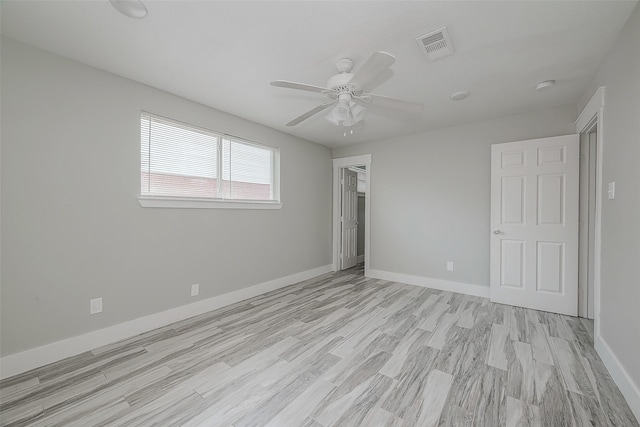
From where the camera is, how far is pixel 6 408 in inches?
64.1

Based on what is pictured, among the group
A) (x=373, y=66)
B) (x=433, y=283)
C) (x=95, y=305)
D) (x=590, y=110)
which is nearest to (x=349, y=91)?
(x=373, y=66)

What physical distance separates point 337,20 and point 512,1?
3.55 ft

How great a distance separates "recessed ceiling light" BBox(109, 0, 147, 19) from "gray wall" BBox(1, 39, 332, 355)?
3.27ft

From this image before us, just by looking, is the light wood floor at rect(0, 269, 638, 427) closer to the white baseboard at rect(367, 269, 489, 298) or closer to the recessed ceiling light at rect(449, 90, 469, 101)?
the white baseboard at rect(367, 269, 489, 298)

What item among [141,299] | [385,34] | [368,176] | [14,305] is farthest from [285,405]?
[368,176]

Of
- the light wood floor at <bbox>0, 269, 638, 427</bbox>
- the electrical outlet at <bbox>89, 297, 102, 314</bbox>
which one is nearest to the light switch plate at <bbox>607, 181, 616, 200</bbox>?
the light wood floor at <bbox>0, 269, 638, 427</bbox>

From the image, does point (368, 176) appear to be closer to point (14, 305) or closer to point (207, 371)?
point (207, 371)

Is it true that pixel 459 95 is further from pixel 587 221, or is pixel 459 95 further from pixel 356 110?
pixel 587 221

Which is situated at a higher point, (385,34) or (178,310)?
(385,34)

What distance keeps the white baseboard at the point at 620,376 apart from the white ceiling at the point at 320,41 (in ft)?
7.69

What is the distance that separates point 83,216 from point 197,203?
1.01 m

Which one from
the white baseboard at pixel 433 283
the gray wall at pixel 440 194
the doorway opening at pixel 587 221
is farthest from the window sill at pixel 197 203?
the doorway opening at pixel 587 221

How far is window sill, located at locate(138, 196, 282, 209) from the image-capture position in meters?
2.67

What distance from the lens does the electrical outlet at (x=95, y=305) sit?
232 centimetres
